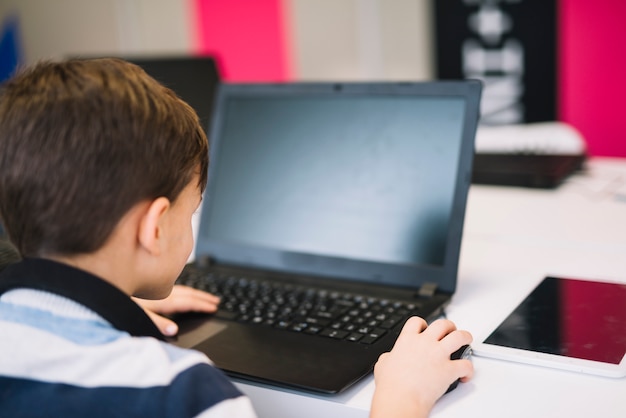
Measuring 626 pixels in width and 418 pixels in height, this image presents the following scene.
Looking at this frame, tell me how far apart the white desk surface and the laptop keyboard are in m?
0.09

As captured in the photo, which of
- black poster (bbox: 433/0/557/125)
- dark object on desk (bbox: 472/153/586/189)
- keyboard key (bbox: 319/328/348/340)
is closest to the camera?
keyboard key (bbox: 319/328/348/340)

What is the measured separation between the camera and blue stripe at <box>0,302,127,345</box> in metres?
0.66

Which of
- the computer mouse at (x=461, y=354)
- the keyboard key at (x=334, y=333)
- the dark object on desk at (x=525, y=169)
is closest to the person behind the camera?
the computer mouse at (x=461, y=354)

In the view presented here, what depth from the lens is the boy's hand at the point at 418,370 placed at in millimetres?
706

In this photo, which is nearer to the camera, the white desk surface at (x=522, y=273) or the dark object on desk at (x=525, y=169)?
the white desk surface at (x=522, y=273)

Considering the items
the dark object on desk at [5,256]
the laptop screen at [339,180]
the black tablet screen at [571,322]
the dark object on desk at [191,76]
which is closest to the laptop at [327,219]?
the laptop screen at [339,180]

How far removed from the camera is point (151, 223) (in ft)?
2.30

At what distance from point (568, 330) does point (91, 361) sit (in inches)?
20.4

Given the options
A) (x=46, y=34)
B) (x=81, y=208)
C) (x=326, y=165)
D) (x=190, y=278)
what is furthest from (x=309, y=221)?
(x=46, y=34)

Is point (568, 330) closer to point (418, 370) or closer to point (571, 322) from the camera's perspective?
point (571, 322)

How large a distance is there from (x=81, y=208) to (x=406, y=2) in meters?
2.94

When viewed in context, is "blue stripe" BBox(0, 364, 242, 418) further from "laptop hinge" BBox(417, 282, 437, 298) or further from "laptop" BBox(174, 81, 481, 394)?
"laptop hinge" BBox(417, 282, 437, 298)

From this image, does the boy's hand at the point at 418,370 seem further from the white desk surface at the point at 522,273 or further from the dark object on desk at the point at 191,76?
the dark object on desk at the point at 191,76

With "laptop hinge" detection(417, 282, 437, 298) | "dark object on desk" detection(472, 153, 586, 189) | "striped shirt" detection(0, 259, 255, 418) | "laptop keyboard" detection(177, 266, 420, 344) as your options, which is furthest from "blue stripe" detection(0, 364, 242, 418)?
"dark object on desk" detection(472, 153, 586, 189)
